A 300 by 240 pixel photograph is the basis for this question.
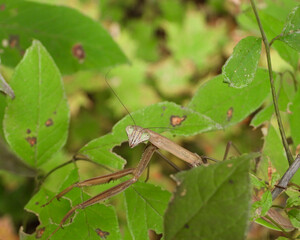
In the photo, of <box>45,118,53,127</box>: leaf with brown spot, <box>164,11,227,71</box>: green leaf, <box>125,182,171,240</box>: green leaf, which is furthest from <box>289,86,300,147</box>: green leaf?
<box>164,11,227,71</box>: green leaf

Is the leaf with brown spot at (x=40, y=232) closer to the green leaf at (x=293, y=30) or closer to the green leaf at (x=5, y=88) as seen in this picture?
the green leaf at (x=5, y=88)

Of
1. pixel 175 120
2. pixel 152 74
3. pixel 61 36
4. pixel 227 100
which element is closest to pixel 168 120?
pixel 175 120

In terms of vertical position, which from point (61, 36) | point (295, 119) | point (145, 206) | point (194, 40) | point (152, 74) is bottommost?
point (152, 74)

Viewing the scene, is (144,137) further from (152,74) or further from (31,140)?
(152,74)

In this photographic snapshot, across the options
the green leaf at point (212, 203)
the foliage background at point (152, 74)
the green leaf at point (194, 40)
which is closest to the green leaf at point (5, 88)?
the green leaf at point (212, 203)

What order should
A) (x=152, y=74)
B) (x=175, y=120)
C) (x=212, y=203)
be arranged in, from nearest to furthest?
(x=212, y=203) < (x=175, y=120) < (x=152, y=74)

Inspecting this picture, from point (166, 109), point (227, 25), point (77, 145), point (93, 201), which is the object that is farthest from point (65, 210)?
point (227, 25)
